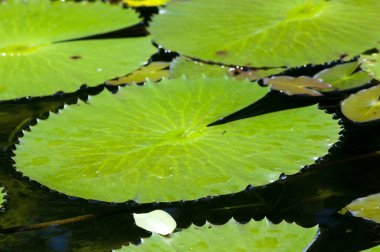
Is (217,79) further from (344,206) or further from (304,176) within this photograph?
(344,206)

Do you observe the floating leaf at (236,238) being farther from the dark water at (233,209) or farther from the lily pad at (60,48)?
the lily pad at (60,48)

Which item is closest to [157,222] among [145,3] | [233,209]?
[233,209]

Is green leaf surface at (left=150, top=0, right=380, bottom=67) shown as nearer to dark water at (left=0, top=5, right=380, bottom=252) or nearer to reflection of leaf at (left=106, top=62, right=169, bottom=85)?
reflection of leaf at (left=106, top=62, right=169, bottom=85)

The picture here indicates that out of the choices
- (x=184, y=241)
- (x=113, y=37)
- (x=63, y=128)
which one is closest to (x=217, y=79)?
(x=63, y=128)

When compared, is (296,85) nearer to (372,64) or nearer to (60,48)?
(372,64)

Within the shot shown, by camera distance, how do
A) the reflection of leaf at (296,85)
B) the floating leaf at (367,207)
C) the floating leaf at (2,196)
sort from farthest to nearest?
the reflection of leaf at (296,85)
the floating leaf at (2,196)
the floating leaf at (367,207)

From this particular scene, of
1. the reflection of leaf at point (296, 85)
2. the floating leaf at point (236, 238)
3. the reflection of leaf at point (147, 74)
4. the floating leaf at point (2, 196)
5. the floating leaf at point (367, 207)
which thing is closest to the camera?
the floating leaf at point (236, 238)

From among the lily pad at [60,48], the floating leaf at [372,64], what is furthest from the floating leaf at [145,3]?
the floating leaf at [372,64]
